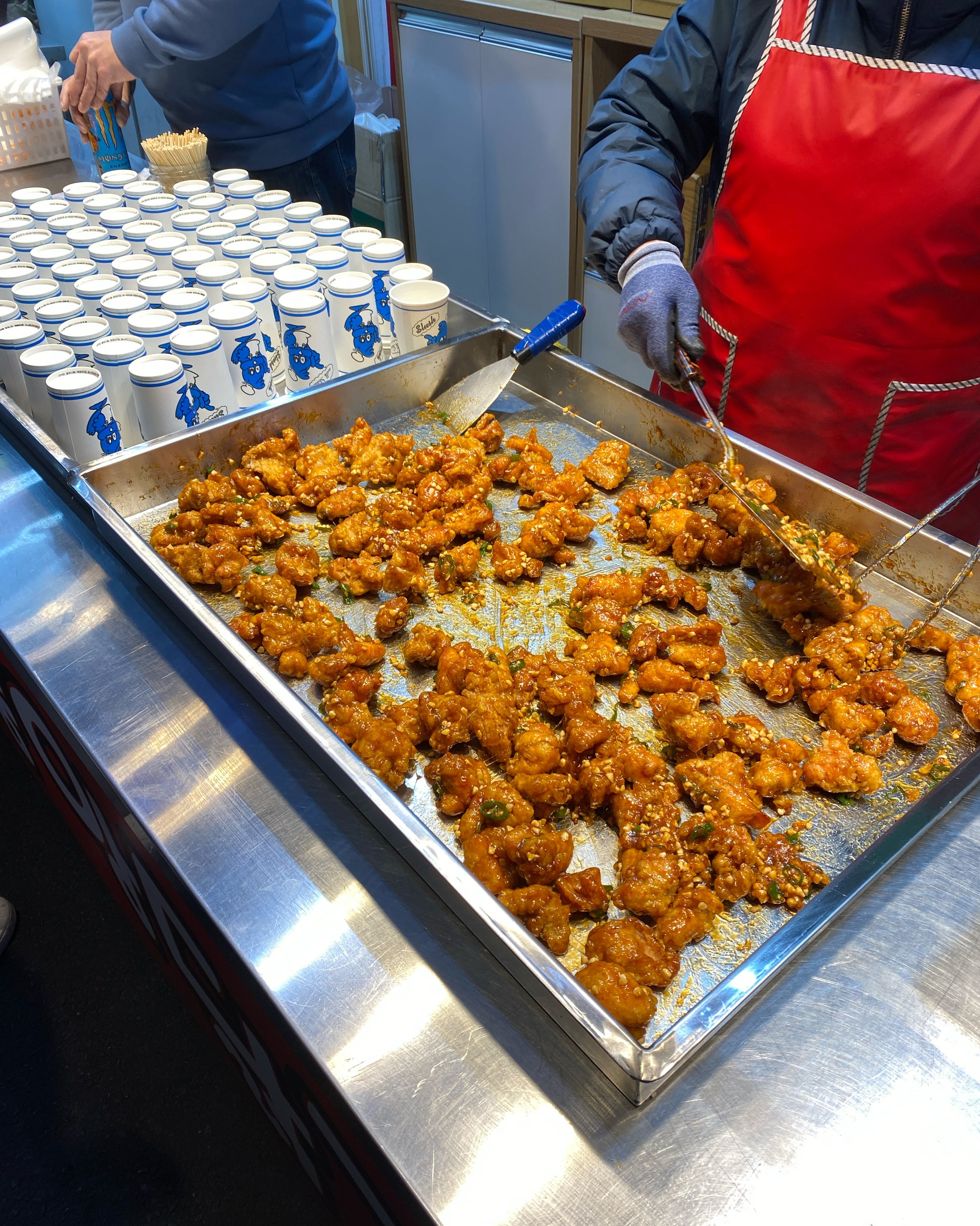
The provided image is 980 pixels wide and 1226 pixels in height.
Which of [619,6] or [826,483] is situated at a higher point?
[619,6]

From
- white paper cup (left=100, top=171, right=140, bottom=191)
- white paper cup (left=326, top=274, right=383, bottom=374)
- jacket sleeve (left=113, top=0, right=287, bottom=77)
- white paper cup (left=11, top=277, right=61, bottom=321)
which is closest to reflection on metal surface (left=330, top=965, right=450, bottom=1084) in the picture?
white paper cup (left=326, top=274, right=383, bottom=374)

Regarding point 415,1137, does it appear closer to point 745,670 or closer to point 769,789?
point 769,789

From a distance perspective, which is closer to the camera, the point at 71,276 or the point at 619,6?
the point at 71,276

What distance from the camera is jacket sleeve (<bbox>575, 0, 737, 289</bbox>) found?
7.44 ft

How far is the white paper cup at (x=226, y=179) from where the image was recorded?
3.14m

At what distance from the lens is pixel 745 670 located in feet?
5.81

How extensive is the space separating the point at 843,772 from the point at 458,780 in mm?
682

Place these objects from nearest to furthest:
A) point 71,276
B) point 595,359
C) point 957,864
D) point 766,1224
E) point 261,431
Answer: point 766,1224 → point 957,864 → point 261,431 → point 71,276 → point 595,359

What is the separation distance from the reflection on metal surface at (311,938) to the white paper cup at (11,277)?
2095 mm

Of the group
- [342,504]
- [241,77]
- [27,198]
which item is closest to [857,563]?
[342,504]

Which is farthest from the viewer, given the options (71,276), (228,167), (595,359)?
(595,359)

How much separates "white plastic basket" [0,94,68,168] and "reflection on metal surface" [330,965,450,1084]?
15.0 ft

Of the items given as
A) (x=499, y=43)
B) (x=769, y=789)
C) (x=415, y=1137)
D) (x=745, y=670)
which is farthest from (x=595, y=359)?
(x=415, y=1137)

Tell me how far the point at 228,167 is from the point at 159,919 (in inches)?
139
